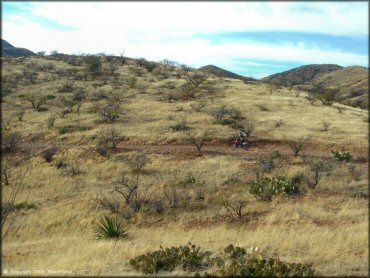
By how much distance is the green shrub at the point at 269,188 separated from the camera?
55.1 feet

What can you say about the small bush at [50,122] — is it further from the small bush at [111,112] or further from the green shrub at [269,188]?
the green shrub at [269,188]

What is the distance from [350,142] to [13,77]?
4133 cm

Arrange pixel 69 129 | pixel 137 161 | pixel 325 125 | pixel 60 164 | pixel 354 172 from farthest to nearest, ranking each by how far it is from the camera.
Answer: pixel 69 129
pixel 325 125
pixel 60 164
pixel 137 161
pixel 354 172

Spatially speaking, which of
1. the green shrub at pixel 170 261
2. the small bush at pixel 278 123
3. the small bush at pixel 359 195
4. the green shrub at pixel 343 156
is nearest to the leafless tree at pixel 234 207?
the small bush at pixel 359 195

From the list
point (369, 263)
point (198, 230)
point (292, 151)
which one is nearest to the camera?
point (369, 263)

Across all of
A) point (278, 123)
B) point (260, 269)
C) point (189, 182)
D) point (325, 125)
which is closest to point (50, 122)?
point (189, 182)

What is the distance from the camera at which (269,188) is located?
1695cm

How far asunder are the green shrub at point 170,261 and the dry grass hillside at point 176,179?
0.91 feet

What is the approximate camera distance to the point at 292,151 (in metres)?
24.6

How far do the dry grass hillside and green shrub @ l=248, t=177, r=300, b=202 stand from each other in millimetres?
87

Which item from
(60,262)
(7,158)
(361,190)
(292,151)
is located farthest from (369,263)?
(7,158)

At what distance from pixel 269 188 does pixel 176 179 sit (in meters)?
5.12

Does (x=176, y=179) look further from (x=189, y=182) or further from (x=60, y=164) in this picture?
(x=60, y=164)

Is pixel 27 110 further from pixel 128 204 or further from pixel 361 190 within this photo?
pixel 361 190
